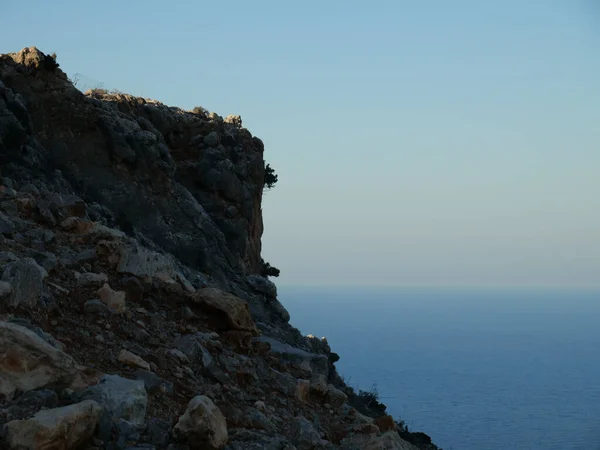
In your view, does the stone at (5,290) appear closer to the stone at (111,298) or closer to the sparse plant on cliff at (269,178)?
the stone at (111,298)

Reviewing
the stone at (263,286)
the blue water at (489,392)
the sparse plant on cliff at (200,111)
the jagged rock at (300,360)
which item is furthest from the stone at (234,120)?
the blue water at (489,392)

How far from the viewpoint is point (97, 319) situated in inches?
421

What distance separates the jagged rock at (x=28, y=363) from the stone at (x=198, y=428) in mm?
1356

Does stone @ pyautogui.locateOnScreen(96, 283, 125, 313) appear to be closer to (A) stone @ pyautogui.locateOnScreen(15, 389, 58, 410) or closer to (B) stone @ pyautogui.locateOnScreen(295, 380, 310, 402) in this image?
(B) stone @ pyautogui.locateOnScreen(295, 380, 310, 402)

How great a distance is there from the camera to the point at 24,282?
9.82m

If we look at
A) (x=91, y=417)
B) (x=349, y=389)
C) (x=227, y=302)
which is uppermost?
(x=227, y=302)

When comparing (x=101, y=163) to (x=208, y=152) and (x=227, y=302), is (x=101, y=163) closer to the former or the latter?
(x=208, y=152)

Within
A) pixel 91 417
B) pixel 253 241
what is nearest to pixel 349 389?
pixel 253 241

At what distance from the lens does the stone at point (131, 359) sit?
32.2ft

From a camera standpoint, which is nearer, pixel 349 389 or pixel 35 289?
pixel 35 289

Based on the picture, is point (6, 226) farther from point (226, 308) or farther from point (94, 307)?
point (226, 308)

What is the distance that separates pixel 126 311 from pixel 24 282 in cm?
200

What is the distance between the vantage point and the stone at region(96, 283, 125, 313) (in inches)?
445

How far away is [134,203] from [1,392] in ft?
44.9
